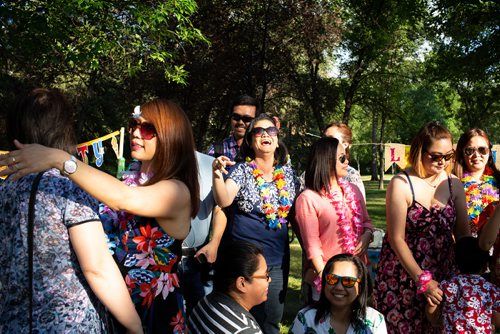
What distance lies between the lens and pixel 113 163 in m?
19.1

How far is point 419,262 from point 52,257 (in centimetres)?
237

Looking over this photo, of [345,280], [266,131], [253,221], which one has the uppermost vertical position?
[266,131]

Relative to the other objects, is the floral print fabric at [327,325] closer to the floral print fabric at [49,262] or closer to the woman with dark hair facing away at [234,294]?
the woman with dark hair facing away at [234,294]

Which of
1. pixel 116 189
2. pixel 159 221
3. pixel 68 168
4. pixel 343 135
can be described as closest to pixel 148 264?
pixel 159 221

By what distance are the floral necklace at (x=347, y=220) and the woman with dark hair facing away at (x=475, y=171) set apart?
46.4 inches

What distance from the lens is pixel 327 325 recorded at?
328 cm

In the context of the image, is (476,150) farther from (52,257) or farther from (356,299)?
(52,257)

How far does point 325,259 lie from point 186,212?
1640 mm

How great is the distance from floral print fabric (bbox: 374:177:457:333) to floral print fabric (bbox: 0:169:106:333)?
218cm

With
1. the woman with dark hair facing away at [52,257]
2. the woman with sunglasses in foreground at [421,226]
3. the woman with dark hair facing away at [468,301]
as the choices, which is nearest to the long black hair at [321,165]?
the woman with sunglasses in foreground at [421,226]

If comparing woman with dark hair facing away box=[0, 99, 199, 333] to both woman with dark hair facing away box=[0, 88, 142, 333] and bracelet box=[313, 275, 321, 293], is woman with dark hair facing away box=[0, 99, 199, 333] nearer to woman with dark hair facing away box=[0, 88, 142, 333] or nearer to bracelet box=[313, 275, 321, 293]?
woman with dark hair facing away box=[0, 88, 142, 333]

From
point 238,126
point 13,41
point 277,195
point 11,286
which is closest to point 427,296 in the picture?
point 277,195

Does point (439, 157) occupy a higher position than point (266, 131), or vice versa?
point (266, 131)

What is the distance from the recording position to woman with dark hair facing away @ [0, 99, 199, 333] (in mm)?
2410
